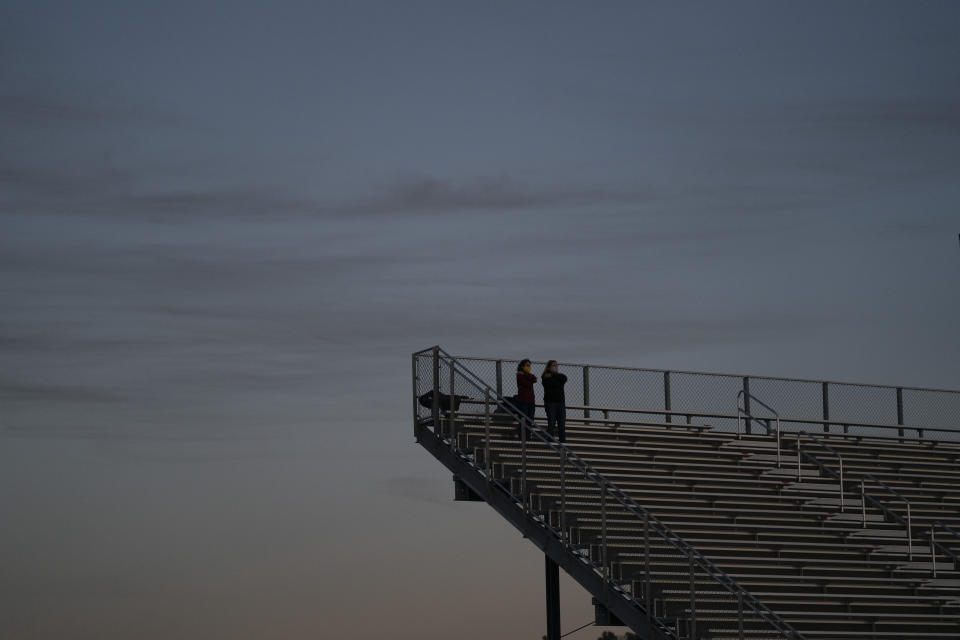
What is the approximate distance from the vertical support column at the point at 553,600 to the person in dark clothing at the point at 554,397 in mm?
2041

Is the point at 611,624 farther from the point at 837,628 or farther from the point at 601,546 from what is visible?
the point at 837,628

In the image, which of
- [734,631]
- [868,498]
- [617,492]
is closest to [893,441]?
[868,498]

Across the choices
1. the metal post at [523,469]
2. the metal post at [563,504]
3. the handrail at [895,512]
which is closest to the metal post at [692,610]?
the metal post at [563,504]

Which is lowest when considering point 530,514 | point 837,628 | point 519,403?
point 837,628

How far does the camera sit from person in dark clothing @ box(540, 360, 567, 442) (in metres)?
23.4

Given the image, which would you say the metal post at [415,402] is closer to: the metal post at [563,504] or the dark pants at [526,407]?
the dark pants at [526,407]

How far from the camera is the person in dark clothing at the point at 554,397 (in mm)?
23422

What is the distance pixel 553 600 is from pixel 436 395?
3660 mm

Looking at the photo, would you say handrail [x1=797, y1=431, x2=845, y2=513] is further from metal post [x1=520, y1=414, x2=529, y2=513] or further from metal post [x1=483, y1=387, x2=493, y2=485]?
metal post [x1=483, y1=387, x2=493, y2=485]

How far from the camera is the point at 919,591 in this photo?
69.8 feet

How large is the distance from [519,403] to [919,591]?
21.2ft

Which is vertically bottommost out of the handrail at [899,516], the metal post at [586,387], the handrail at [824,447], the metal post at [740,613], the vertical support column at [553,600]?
the vertical support column at [553,600]

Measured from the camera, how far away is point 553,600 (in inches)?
925

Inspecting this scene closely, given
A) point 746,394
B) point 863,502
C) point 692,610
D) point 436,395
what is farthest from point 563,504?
point 746,394
